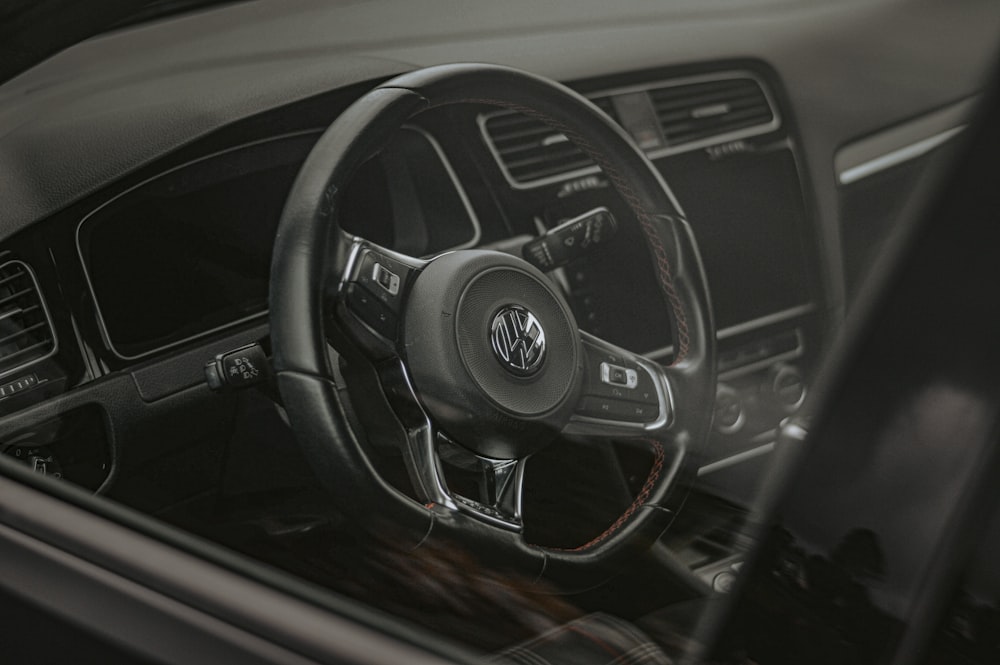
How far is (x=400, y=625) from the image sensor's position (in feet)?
3.50

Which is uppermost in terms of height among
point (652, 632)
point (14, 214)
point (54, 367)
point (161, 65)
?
point (161, 65)

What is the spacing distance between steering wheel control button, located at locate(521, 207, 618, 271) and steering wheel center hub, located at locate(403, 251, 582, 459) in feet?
0.41

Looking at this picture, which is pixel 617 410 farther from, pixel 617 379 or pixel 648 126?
pixel 648 126

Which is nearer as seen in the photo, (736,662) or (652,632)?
(736,662)

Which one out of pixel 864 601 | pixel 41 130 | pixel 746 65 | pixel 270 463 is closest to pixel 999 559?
pixel 864 601

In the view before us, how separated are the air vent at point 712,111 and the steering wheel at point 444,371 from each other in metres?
0.37

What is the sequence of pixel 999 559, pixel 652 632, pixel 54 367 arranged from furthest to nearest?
pixel 54 367
pixel 652 632
pixel 999 559

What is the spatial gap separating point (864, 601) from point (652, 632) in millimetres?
302

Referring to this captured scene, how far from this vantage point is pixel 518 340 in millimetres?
1351

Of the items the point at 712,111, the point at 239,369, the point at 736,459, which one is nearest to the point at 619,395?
the point at 736,459

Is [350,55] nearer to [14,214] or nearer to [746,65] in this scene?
[14,214]

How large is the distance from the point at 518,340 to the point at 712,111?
0.69 meters

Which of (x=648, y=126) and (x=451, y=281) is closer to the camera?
(x=451, y=281)

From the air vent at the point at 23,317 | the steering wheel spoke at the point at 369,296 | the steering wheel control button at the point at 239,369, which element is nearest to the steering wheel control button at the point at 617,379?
the steering wheel spoke at the point at 369,296
